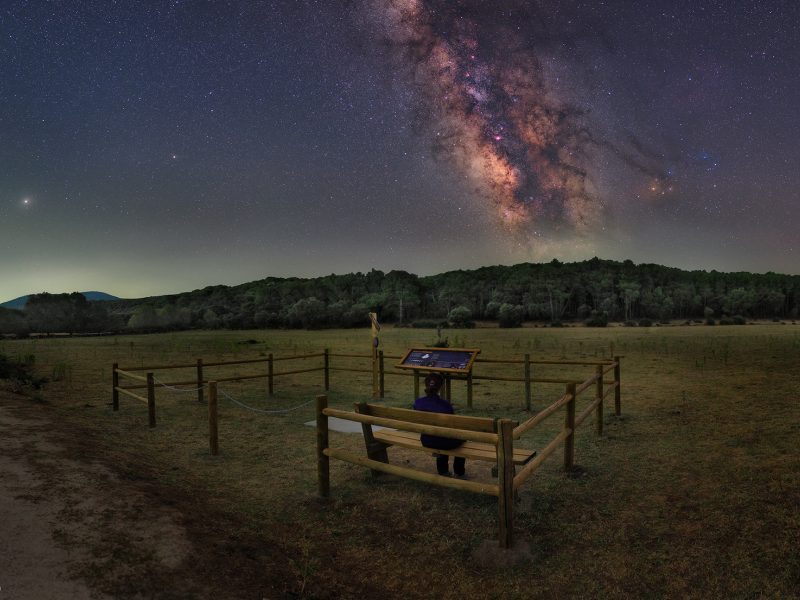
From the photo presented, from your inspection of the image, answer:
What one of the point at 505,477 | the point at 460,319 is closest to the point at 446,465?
the point at 505,477

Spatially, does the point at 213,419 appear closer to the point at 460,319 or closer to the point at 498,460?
the point at 498,460

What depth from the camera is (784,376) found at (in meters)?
14.3

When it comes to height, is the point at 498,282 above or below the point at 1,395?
above

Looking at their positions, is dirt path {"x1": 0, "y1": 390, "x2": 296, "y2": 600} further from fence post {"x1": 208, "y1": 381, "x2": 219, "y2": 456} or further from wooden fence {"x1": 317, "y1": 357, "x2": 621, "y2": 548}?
fence post {"x1": 208, "y1": 381, "x2": 219, "y2": 456}

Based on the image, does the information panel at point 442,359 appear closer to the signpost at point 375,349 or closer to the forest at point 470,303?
the signpost at point 375,349

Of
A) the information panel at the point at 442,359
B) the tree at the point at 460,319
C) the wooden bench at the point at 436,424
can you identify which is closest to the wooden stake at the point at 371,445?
the wooden bench at the point at 436,424

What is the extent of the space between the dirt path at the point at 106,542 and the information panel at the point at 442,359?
16.7ft

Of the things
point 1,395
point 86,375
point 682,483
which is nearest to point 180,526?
point 682,483

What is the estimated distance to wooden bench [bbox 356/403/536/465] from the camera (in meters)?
4.51

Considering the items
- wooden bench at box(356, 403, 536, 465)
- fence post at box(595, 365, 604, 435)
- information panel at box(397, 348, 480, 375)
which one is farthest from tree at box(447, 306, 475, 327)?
wooden bench at box(356, 403, 536, 465)

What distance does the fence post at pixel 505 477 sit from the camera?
3.86 meters

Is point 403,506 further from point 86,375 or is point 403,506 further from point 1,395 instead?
point 86,375

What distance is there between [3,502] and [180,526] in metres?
1.49

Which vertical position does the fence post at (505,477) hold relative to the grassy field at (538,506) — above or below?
above
